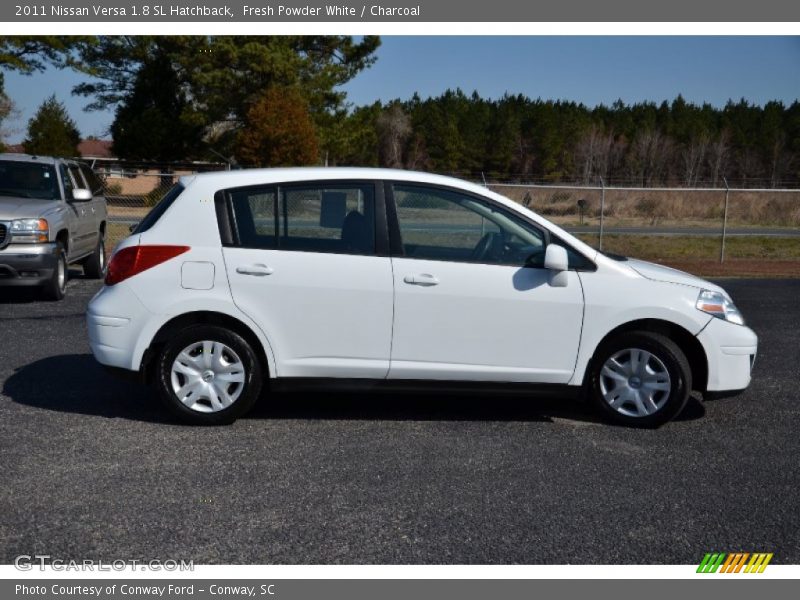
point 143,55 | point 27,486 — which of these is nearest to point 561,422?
point 27,486

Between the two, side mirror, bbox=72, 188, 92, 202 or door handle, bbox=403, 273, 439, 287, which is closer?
door handle, bbox=403, 273, 439, 287

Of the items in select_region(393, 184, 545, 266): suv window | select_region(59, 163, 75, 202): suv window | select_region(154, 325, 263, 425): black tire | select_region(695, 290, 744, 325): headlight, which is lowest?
select_region(154, 325, 263, 425): black tire

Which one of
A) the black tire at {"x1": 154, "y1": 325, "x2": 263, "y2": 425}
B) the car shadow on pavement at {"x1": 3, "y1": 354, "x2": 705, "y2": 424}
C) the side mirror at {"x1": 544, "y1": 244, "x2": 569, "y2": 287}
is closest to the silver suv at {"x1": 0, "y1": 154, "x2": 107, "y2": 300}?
the car shadow on pavement at {"x1": 3, "y1": 354, "x2": 705, "y2": 424}

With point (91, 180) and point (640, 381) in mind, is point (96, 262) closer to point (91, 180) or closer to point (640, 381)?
point (91, 180)

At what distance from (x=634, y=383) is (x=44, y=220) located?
778 centimetres

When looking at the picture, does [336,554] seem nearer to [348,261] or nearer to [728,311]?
[348,261]

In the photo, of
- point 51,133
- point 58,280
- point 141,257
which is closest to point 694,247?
point 58,280

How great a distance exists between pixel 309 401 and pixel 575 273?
87.0 inches

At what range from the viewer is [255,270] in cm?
591

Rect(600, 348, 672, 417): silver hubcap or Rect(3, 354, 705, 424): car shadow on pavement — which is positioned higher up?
Rect(600, 348, 672, 417): silver hubcap

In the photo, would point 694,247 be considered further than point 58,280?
Yes

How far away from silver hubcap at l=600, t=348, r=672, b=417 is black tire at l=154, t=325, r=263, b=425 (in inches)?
91.5

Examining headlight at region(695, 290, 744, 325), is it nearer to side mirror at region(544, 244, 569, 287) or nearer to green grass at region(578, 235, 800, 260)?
side mirror at region(544, 244, 569, 287)

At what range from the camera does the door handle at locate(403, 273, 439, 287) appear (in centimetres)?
591
